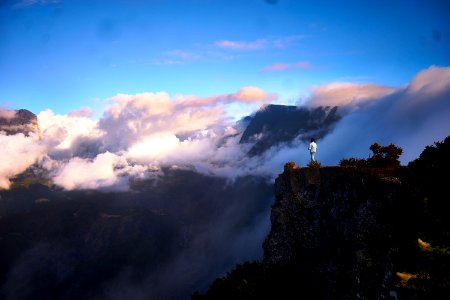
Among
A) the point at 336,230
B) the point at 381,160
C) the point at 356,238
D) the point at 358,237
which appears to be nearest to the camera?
the point at 358,237

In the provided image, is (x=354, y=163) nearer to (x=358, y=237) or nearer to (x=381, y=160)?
(x=381, y=160)

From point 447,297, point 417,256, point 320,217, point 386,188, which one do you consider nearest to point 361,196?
point 386,188

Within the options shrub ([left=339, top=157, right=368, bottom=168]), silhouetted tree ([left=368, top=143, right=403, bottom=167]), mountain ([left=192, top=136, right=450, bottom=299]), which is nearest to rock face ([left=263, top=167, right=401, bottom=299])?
mountain ([left=192, top=136, right=450, bottom=299])

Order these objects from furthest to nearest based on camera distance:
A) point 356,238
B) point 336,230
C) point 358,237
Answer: point 336,230 → point 356,238 → point 358,237

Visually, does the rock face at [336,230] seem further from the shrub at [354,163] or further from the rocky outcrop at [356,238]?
the shrub at [354,163]

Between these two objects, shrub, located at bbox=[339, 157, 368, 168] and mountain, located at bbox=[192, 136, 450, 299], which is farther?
shrub, located at bbox=[339, 157, 368, 168]

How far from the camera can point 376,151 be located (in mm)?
34250

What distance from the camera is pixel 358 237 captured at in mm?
25469

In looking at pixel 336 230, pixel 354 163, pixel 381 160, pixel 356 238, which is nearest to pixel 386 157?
pixel 381 160

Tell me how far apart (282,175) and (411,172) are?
15.8 m

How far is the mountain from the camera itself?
19.7 meters

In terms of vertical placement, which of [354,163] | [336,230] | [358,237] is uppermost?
[354,163]

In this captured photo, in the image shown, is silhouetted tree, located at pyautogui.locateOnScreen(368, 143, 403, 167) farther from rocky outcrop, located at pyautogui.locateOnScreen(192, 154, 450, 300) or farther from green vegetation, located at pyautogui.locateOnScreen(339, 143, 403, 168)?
rocky outcrop, located at pyautogui.locateOnScreen(192, 154, 450, 300)

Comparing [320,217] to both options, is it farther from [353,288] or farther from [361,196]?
[353,288]
